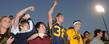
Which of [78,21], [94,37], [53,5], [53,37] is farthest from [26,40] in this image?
[94,37]

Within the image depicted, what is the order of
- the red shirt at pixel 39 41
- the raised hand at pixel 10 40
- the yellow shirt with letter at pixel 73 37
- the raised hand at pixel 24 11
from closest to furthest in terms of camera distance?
the raised hand at pixel 10 40 < the raised hand at pixel 24 11 < the red shirt at pixel 39 41 < the yellow shirt with letter at pixel 73 37

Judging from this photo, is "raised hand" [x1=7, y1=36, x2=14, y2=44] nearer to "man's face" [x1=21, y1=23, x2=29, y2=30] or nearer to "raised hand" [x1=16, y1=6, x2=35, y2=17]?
"man's face" [x1=21, y1=23, x2=29, y2=30]

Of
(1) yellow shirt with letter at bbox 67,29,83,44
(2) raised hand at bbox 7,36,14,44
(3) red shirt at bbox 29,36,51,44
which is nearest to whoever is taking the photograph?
(2) raised hand at bbox 7,36,14,44

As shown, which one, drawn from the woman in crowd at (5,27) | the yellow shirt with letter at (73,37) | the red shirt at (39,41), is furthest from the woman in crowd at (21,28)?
the yellow shirt with letter at (73,37)

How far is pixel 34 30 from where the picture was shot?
636cm

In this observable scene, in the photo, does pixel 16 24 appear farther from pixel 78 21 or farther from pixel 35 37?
pixel 78 21

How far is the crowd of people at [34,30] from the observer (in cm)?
579

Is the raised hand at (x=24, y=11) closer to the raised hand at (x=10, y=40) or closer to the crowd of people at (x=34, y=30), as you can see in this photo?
the crowd of people at (x=34, y=30)

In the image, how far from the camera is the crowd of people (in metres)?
5.79

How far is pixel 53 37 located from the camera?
6922 millimetres

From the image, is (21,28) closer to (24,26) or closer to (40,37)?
(24,26)

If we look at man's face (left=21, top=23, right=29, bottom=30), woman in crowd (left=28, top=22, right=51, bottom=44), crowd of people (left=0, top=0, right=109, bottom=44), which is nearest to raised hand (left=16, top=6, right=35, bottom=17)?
crowd of people (left=0, top=0, right=109, bottom=44)

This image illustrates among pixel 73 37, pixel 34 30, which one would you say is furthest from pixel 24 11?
pixel 73 37

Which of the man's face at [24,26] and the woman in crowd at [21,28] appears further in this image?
the man's face at [24,26]
